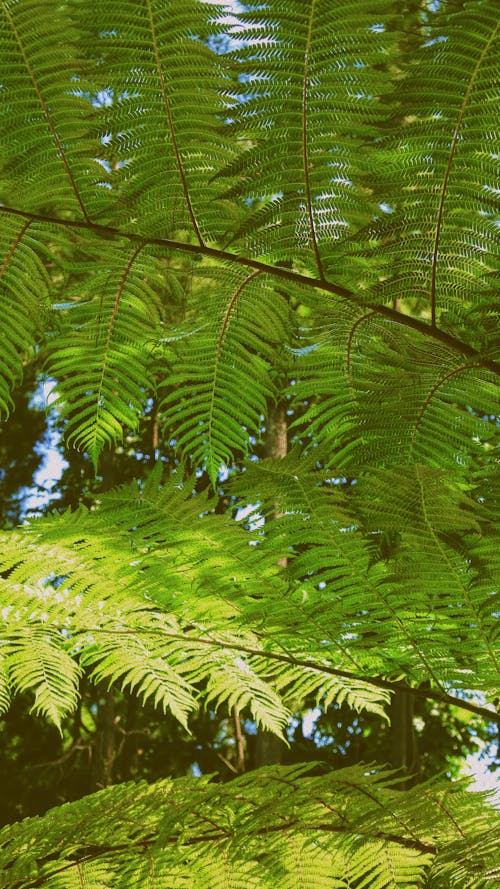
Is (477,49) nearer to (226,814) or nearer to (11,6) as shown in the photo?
(11,6)

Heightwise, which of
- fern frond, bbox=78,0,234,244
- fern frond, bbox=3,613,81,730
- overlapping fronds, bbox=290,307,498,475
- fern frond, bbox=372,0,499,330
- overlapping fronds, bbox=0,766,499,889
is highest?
fern frond, bbox=78,0,234,244

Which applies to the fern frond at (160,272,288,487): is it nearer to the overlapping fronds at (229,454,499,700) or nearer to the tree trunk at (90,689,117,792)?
the overlapping fronds at (229,454,499,700)

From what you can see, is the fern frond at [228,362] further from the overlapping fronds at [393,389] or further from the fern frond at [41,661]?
the fern frond at [41,661]

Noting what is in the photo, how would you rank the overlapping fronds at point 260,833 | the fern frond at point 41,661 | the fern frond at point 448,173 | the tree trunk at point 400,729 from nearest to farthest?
1. the fern frond at point 448,173
2. the overlapping fronds at point 260,833
3. the fern frond at point 41,661
4. the tree trunk at point 400,729

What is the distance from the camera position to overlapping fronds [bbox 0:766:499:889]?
1.18m

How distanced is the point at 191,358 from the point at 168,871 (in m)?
0.90

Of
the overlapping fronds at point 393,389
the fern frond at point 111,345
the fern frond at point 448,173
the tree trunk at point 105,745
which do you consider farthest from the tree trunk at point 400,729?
the fern frond at point 448,173

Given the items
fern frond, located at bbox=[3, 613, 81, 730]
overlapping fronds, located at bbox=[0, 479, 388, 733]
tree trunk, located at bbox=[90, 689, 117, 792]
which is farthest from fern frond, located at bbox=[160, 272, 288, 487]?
tree trunk, located at bbox=[90, 689, 117, 792]

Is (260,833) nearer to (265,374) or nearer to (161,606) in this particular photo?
(161,606)

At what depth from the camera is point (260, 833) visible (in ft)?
4.13

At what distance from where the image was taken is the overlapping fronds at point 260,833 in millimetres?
1184

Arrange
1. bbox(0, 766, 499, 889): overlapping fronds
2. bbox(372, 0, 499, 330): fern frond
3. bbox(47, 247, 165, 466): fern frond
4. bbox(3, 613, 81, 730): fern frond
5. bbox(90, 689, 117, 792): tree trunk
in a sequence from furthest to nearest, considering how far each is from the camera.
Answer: bbox(90, 689, 117, 792): tree trunk < bbox(3, 613, 81, 730): fern frond < bbox(47, 247, 165, 466): fern frond < bbox(0, 766, 499, 889): overlapping fronds < bbox(372, 0, 499, 330): fern frond

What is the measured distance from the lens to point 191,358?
1.38 m

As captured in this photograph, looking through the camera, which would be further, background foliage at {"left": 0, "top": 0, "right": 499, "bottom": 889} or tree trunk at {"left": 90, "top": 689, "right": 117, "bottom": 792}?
tree trunk at {"left": 90, "top": 689, "right": 117, "bottom": 792}
